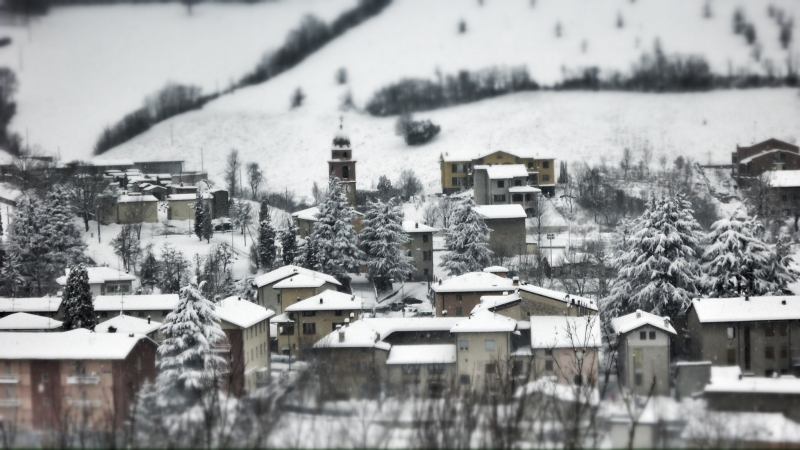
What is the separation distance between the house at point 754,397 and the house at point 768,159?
93.3 feet

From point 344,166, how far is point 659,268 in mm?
16851

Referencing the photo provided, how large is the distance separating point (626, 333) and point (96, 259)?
19631 millimetres

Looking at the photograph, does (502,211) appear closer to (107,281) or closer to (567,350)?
(107,281)

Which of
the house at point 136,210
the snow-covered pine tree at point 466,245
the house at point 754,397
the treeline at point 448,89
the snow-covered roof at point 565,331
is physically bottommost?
the house at point 754,397

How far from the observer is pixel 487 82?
2827 inches

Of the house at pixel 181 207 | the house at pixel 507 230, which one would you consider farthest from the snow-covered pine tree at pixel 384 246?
the house at pixel 181 207

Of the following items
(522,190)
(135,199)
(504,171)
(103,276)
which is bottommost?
(103,276)

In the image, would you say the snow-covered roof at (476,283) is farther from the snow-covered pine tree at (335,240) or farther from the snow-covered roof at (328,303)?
the snow-covered pine tree at (335,240)

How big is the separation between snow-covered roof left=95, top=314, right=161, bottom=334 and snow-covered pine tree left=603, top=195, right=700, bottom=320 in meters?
11.1

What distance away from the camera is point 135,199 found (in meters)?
43.1

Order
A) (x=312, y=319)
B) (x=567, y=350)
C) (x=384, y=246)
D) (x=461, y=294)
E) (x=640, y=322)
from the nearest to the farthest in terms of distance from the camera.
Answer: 1. (x=567, y=350)
2. (x=640, y=322)
3. (x=312, y=319)
4. (x=461, y=294)
5. (x=384, y=246)

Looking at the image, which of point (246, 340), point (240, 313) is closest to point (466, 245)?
point (240, 313)

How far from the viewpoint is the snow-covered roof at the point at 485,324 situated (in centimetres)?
2591

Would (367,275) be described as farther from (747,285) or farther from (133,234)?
(747,285)
